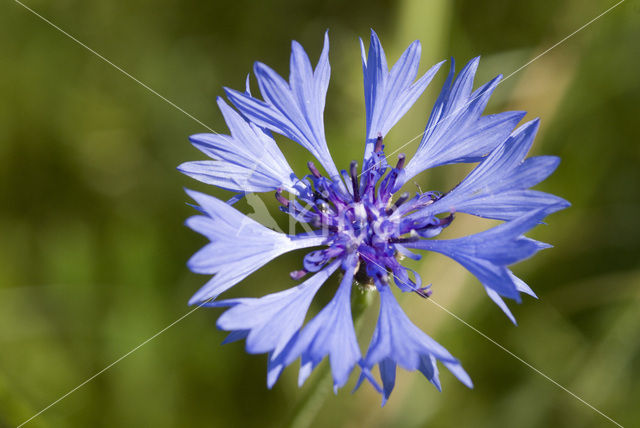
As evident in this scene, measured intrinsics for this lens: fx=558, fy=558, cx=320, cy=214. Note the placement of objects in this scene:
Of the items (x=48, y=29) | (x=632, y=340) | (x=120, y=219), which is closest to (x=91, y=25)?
(x=48, y=29)

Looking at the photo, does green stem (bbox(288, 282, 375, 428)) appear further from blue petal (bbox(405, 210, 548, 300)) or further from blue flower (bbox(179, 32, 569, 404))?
blue petal (bbox(405, 210, 548, 300))

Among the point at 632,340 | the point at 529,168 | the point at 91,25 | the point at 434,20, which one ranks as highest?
the point at 91,25

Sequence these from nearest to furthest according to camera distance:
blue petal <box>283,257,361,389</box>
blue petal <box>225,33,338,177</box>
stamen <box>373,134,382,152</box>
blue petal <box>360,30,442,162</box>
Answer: blue petal <box>283,257,361,389</box> → blue petal <box>225,33,338,177</box> → blue petal <box>360,30,442,162</box> → stamen <box>373,134,382,152</box>

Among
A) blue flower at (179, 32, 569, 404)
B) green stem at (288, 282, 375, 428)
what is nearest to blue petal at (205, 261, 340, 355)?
blue flower at (179, 32, 569, 404)

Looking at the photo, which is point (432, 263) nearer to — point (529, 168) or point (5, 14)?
point (529, 168)

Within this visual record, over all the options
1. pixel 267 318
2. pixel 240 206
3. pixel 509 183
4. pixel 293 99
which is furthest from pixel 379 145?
pixel 240 206

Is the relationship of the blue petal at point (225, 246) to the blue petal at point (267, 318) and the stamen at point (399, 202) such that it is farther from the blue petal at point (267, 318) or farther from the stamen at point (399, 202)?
the stamen at point (399, 202)
